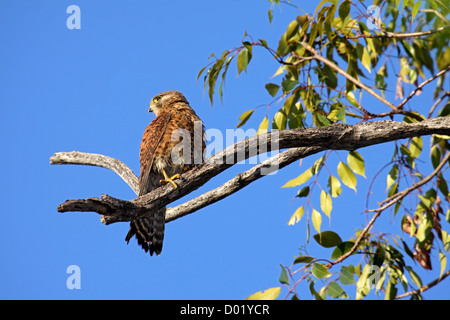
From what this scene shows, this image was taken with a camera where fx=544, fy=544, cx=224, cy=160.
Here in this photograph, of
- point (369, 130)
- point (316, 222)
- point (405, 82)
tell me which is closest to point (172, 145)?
point (316, 222)

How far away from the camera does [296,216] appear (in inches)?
165

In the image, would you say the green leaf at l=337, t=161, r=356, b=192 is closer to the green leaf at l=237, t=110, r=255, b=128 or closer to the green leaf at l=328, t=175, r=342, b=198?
the green leaf at l=328, t=175, r=342, b=198

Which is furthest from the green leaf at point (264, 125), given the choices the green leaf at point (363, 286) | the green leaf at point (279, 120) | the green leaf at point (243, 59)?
the green leaf at point (363, 286)

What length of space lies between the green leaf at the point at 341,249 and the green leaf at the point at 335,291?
23 centimetres

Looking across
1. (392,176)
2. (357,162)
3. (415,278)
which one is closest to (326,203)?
(357,162)

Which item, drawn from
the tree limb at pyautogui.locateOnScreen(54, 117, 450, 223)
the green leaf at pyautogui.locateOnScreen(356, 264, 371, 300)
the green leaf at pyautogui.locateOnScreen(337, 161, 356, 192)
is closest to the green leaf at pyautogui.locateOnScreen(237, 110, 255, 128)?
the tree limb at pyautogui.locateOnScreen(54, 117, 450, 223)

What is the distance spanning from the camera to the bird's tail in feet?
13.4

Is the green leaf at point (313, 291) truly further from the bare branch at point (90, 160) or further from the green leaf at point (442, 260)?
the bare branch at point (90, 160)

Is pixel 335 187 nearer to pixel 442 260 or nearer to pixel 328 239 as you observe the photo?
pixel 328 239

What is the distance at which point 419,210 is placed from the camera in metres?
4.41

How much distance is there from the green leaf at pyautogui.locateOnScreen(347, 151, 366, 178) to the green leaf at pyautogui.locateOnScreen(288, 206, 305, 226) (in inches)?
20.2

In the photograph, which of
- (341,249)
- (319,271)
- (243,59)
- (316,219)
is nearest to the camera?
(319,271)

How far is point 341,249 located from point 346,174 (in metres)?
0.56

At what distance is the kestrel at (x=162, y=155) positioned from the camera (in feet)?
12.9
